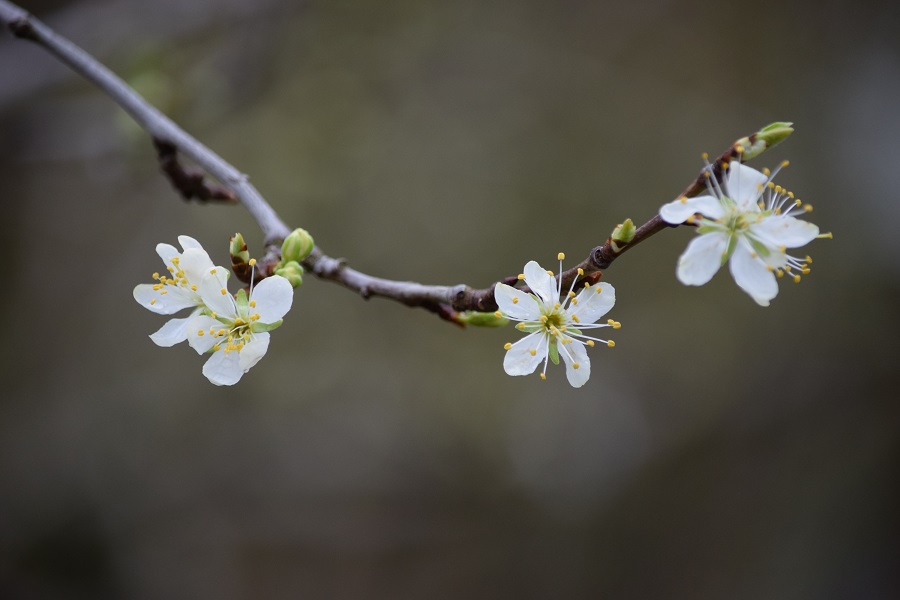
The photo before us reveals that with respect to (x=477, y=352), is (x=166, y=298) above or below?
below

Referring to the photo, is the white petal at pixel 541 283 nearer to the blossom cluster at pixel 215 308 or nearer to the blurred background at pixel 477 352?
the blossom cluster at pixel 215 308

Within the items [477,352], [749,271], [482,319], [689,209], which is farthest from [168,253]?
[477,352]

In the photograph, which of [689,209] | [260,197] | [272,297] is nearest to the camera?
[689,209]

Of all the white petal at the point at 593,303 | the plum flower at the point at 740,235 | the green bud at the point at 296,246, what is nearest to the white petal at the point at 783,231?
the plum flower at the point at 740,235

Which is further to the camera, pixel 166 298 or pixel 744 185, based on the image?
pixel 166 298

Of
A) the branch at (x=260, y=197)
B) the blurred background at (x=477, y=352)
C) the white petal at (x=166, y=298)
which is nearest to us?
the branch at (x=260, y=197)

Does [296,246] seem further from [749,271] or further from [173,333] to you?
[749,271]
